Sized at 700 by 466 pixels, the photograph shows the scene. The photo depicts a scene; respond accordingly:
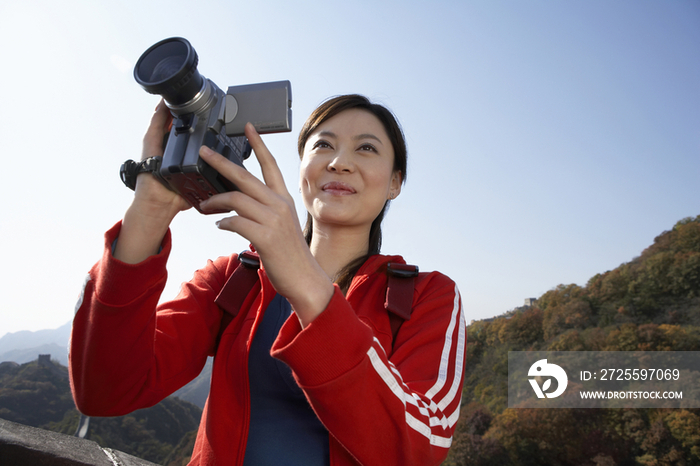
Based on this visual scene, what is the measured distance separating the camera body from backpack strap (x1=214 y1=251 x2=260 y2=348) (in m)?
0.65

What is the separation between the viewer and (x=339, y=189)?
2137 millimetres

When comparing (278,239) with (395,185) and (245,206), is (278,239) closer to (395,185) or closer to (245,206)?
(245,206)

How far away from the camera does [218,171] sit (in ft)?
3.85

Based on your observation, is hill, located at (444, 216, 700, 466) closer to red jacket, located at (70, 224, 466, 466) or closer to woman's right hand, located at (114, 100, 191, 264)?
red jacket, located at (70, 224, 466, 466)

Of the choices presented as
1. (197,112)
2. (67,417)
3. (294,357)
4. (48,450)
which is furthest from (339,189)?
(67,417)

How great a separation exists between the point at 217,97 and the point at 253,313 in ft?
2.91

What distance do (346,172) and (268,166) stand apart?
0.99 meters

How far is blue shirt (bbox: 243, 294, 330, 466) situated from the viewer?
4.81ft

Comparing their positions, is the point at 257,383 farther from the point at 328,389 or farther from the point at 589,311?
the point at 589,311

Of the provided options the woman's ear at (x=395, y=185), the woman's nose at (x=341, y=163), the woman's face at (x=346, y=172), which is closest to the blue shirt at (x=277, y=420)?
the woman's face at (x=346, y=172)

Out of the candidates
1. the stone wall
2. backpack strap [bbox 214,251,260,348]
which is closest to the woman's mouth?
backpack strap [bbox 214,251,260,348]

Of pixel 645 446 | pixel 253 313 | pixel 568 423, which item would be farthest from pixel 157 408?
pixel 645 446

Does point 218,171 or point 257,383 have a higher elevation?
point 218,171

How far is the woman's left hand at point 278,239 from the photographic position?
1034 mm
